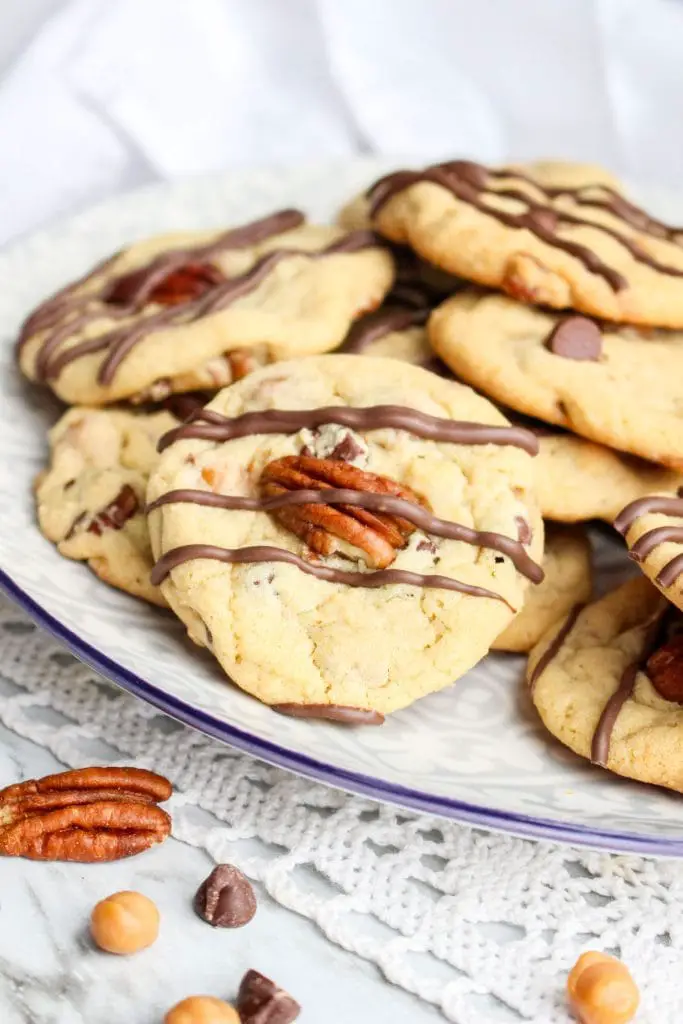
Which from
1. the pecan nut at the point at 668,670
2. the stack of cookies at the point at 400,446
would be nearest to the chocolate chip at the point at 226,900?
the stack of cookies at the point at 400,446

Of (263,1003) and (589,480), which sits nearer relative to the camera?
(263,1003)

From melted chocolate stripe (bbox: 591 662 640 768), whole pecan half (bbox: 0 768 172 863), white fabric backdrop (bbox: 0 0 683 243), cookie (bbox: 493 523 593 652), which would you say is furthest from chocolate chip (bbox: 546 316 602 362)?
white fabric backdrop (bbox: 0 0 683 243)

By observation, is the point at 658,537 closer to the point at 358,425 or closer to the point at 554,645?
the point at 554,645

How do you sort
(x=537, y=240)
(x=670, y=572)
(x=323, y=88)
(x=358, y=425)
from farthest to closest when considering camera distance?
(x=323, y=88)
(x=537, y=240)
(x=358, y=425)
(x=670, y=572)

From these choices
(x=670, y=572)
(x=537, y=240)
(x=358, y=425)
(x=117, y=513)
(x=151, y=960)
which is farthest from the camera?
(x=537, y=240)

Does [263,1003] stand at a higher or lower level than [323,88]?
lower

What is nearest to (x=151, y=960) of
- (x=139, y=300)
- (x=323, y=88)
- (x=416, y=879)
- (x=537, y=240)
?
(x=416, y=879)
